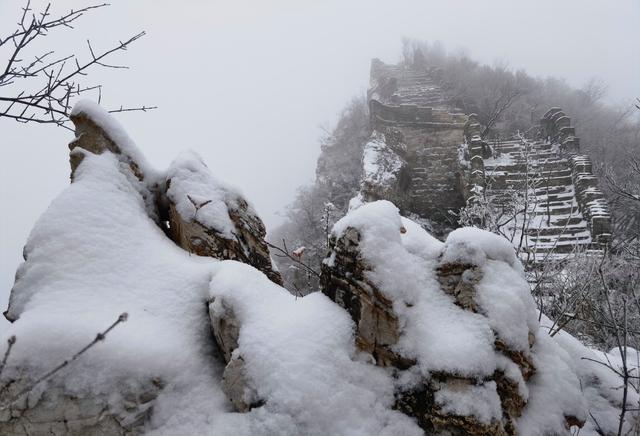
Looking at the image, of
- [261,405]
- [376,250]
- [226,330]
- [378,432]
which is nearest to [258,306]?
[226,330]

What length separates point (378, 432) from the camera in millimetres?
2045

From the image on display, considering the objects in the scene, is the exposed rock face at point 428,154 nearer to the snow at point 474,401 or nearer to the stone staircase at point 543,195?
the stone staircase at point 543,195

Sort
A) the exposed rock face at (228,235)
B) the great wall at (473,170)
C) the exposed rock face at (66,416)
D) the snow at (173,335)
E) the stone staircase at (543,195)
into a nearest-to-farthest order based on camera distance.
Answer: the exposed rock face at (66,416)
the snow at (173,335)
the exposed rock face at (228,235)
the stone staircase at (543,195)
the great wall at (473,170)

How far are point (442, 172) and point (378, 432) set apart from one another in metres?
13.5

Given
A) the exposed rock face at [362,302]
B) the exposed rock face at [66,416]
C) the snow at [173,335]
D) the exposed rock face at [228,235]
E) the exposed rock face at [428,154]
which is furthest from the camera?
the exposed rock face at [428,154]

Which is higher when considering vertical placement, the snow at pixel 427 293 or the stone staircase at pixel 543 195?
the snow at pixel 427 293

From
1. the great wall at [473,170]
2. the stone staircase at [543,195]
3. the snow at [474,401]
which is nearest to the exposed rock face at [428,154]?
the great wall at [473,170]

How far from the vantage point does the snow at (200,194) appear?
135 inches

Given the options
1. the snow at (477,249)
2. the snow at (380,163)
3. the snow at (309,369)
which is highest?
the snow at (477,249)

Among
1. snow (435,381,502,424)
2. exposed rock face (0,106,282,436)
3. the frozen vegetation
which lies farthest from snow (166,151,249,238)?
snow (435,381,502,424)

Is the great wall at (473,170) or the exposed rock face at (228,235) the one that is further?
the great wall at (473,170)

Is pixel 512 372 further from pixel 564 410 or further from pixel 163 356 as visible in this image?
pixel 163 356

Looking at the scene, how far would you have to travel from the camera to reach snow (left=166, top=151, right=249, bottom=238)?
3.42 metres

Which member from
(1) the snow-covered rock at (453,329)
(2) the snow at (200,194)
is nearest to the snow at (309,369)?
(1) the snow-covered rock at (453,329)
